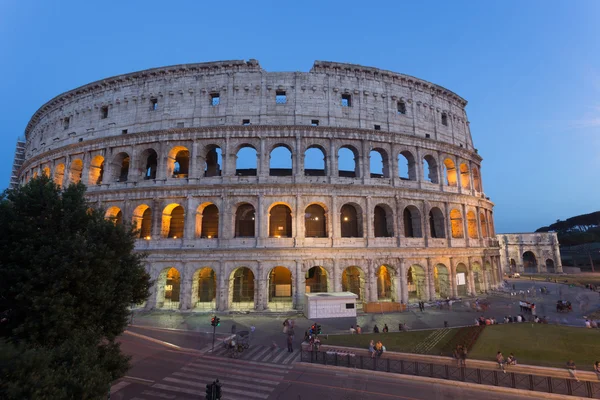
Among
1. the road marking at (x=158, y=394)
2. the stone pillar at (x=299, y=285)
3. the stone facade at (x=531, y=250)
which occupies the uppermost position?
the stone facade at (x=531, y=250)

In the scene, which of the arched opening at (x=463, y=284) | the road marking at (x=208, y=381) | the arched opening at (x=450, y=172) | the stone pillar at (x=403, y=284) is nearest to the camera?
the road marking at (x=208, y=381)

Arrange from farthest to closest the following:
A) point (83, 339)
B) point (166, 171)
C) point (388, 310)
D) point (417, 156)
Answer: point (417, 156) → point (166, 171) → point (388, 310) → point (83, 339)

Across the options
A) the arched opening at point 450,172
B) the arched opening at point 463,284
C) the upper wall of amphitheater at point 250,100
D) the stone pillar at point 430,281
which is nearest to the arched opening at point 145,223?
the upper wall of amphitheater at point 250,100

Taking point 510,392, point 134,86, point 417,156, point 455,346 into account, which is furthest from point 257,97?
point 510,392

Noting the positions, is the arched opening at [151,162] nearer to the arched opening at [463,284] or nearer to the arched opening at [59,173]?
the arched opening at [59,173]

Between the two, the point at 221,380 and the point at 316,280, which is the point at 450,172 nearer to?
the point at 316,280

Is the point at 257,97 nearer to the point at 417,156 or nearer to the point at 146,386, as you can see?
the point at 417,156
